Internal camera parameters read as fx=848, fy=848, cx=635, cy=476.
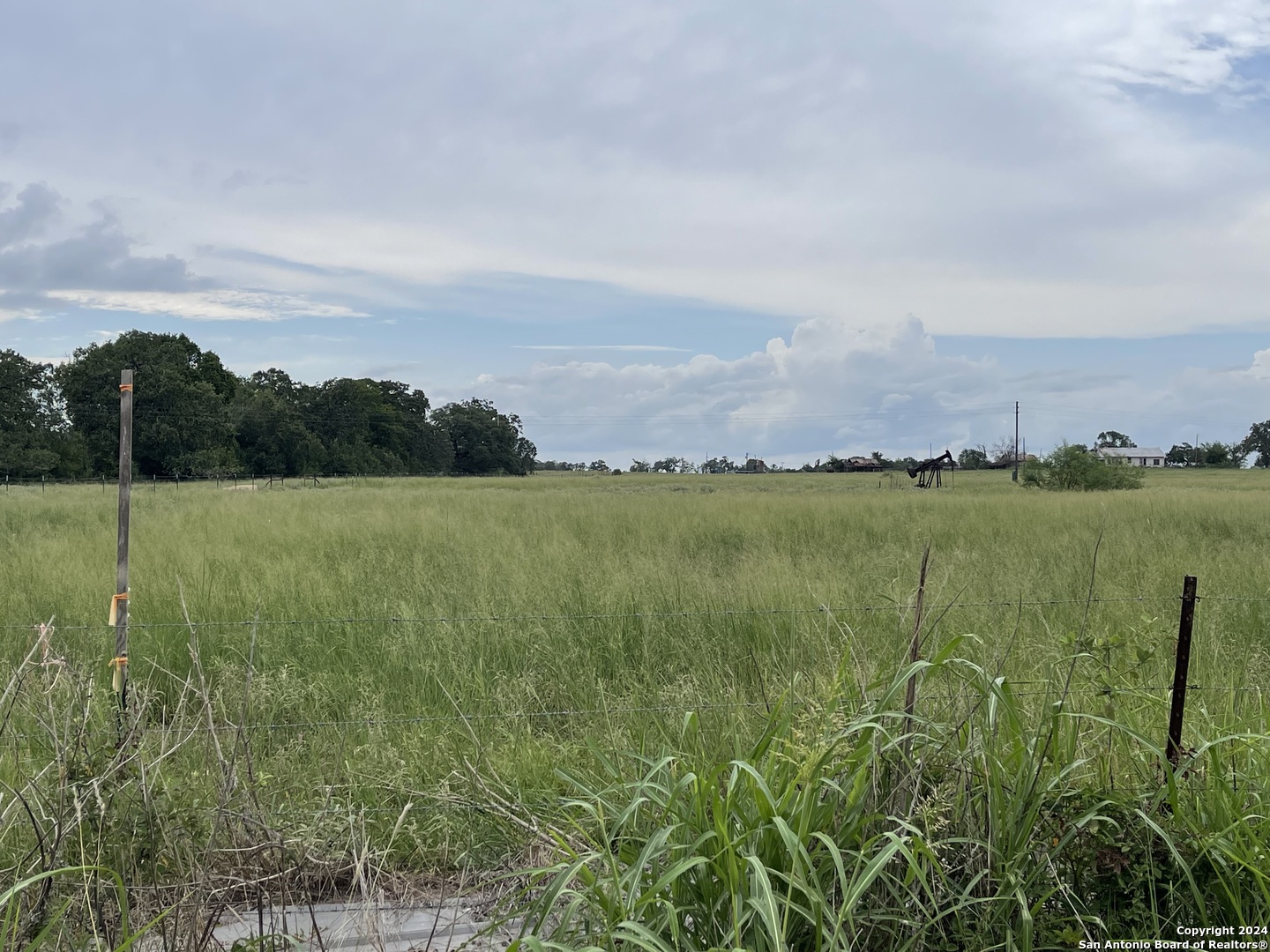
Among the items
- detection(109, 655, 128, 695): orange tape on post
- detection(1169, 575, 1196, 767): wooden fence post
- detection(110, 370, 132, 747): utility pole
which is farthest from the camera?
detection(110, 370, 132, 747): utility pole

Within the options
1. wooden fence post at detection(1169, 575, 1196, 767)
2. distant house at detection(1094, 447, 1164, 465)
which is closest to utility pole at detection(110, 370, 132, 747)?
wooden fence post at detection(1169, 575, 1196, 767)

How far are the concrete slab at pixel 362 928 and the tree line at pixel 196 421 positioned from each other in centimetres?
5217

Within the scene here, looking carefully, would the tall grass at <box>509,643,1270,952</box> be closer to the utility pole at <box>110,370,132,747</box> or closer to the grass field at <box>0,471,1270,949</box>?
the grass field at <box>0,471,1270,949</box>

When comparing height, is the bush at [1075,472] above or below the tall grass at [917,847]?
above

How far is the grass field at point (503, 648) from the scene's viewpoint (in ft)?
10.9

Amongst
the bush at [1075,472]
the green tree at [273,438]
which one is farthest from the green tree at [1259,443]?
the green tree at [273,438]

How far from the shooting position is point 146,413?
58688 millimetres

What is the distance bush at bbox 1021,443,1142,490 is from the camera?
34781 millimetres

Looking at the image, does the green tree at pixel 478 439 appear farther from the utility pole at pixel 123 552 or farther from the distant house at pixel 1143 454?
the utility pole at pixel 123 552

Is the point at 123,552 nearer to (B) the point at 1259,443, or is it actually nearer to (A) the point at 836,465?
(A) the point at 836,465

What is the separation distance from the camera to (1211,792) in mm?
2855

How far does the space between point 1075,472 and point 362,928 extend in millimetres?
37823

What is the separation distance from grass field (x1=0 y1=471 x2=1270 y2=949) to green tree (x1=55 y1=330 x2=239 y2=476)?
1975 inches

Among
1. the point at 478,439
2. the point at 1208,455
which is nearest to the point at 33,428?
the point at 478,439
